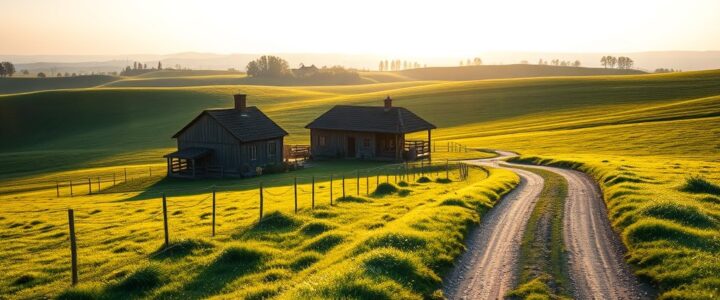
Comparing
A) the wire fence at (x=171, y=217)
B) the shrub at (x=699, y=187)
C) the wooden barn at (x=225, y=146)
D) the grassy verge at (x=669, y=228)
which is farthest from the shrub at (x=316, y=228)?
the wooden barn at (x=225, y=146)

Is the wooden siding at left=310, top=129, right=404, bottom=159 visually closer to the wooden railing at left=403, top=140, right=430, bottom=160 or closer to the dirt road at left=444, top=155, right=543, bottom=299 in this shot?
the wooden railing at left=403, top=140, right=430, bottom=160

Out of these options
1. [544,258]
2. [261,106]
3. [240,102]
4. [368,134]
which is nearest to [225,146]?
[240,102]

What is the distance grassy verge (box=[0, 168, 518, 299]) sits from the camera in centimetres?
1525

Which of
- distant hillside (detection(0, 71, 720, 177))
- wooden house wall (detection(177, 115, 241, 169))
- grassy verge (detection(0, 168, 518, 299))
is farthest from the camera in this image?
distant hillside (detection(0, 71, 720, 177))

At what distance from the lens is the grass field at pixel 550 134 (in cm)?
1830

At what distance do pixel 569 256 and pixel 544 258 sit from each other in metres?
0.93

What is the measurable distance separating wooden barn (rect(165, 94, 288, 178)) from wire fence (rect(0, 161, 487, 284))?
437 inches

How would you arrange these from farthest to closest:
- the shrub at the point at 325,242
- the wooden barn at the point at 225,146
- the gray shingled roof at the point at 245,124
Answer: the gray shingled roof at the point at 245,124 < the wooden barn at the point at 225,146 < the shrub at the point at 325,242

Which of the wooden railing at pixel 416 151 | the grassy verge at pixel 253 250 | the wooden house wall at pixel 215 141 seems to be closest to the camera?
the grassy verge at pixel 253 250

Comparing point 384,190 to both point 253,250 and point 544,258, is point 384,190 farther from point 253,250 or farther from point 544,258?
point 253,250

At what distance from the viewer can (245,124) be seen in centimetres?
5638

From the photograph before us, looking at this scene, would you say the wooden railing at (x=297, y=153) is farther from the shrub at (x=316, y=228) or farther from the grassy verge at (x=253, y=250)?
the shrub at (x=316, y=228)

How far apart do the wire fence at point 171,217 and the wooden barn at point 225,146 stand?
11.1 m

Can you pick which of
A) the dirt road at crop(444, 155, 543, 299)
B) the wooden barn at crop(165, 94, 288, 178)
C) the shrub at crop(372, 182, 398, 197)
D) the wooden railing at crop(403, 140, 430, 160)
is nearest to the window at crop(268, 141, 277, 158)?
the wooden barn at crop(165, 94, 288, 178)
